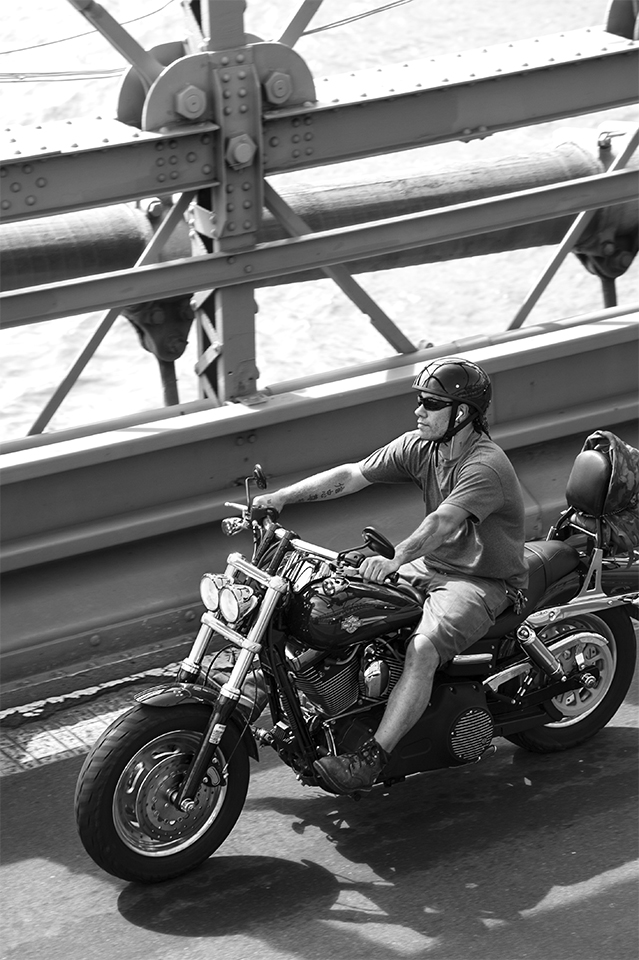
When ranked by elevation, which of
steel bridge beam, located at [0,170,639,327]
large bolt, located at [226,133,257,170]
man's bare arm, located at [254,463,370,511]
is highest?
large bolt, located at [226,133,257,170]

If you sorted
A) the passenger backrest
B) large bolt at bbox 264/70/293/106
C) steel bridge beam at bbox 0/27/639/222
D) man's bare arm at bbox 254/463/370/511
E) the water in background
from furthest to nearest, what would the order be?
1. the water in background
2. large bolt at bbox 264/70/293/106
3. steel bridge beam at bbox 0/27/639/222
4. the passenger backrest
5. man's bare arm at bbox 254/463/370/511

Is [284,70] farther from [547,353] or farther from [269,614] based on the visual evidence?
[269,614]

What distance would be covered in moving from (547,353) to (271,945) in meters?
3.67

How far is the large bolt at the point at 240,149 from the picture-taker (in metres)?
5.53

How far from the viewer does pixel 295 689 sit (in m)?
4.33

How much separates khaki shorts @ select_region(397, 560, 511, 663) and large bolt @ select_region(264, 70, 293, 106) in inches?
92.5

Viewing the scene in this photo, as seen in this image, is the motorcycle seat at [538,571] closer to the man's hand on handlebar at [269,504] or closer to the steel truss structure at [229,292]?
the man's hand on handlebar at [269,504]

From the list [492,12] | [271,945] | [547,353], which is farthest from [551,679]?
[492,12]

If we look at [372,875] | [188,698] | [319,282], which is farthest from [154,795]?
[319,282]

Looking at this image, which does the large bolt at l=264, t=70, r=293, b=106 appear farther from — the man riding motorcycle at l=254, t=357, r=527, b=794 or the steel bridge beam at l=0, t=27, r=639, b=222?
the man riding motorcycle at l=254, t=357, r=527, b=794

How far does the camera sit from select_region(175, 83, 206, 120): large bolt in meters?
5.43

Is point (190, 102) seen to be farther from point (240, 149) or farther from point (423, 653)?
point (423, 653)

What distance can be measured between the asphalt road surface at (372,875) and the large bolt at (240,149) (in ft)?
8.53

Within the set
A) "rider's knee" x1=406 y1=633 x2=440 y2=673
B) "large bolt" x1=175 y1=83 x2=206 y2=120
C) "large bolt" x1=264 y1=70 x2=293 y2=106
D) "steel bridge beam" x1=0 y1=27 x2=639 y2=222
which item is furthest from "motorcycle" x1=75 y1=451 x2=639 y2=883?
"large bolt" x1=264 y1=70 x2=293 y2=106
